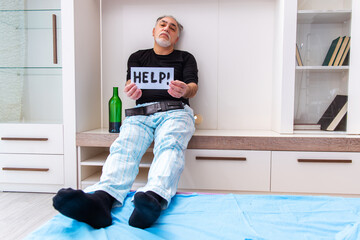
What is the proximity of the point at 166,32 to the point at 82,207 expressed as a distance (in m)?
1.33

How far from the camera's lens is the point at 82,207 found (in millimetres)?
828

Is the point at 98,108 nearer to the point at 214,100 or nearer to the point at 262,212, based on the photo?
the point at 214,100

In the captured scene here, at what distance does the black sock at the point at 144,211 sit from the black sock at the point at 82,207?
0.32 ft

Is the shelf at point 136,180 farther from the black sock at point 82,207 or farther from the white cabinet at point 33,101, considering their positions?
the black sock at point 82,207

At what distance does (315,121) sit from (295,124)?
0.54 ft

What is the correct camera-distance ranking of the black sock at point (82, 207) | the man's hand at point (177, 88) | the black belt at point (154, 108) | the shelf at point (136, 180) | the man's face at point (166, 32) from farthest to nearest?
1. the man's face at point (166, 32)
2. the shelf at point (136, 180)
3. the black belt at point (154, 108)
4. the man's hand at point (177, 88)
5. the black sock at point (82, 207)

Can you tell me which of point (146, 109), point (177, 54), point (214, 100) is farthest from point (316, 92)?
point (146, 109)

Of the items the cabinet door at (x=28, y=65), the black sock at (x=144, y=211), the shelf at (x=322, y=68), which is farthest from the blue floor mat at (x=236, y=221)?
the cabinet door at (x=28, y=65)

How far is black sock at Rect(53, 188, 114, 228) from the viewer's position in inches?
31.8

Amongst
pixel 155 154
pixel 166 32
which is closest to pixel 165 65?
pixel 166 32

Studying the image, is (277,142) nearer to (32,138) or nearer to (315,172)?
(315,172)

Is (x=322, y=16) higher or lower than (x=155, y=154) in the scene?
higher

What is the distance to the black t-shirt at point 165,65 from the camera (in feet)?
5.82

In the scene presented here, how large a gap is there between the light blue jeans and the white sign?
173mm
